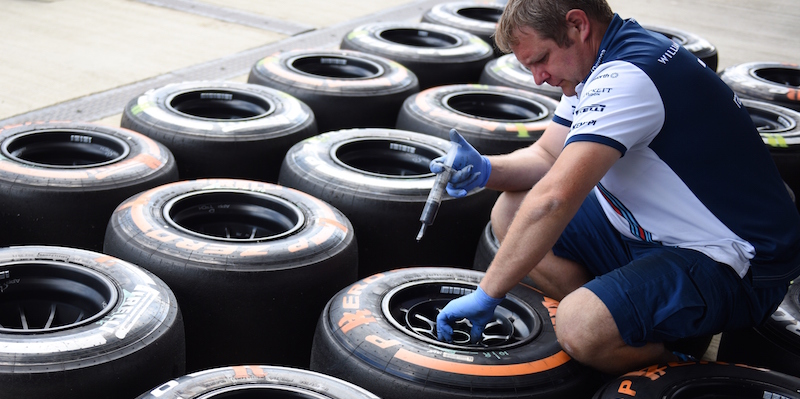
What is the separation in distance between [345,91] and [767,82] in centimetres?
242

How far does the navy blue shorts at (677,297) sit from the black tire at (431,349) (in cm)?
18

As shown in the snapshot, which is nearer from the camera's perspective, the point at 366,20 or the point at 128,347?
the point at 128,347

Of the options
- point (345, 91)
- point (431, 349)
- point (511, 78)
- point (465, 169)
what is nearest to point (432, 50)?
point (511, 78)

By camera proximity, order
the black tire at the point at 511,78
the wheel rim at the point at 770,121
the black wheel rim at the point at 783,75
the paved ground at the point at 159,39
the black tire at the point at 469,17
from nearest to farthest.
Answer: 1. the wheel rim at the point at 770,121
2. the black tire at the point at 511,78
3. the black wheel rim at the point at 783,75
4. the paved ground at the point at 159,39
5. the black tire at the point at 469,17

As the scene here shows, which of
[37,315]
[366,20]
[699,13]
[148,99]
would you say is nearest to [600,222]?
[37,315]

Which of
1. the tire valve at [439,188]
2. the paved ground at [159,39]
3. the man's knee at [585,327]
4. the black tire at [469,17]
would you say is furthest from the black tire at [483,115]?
the paved ground at [159,39]

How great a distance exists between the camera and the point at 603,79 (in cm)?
208

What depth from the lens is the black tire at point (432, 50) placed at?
14.7 ft

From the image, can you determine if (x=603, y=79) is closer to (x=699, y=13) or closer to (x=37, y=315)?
(x=37, y=315)

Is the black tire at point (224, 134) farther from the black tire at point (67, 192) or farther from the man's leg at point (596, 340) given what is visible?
the man's leg at point (596, 340)

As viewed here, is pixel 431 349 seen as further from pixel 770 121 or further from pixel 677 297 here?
pixel 770 121

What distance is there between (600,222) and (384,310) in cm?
79

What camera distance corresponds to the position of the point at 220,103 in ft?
12.3

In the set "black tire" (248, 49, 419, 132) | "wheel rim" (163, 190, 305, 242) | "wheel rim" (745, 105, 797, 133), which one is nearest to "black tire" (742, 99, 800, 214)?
"wheel rim" (745, 105, 797, 133)
